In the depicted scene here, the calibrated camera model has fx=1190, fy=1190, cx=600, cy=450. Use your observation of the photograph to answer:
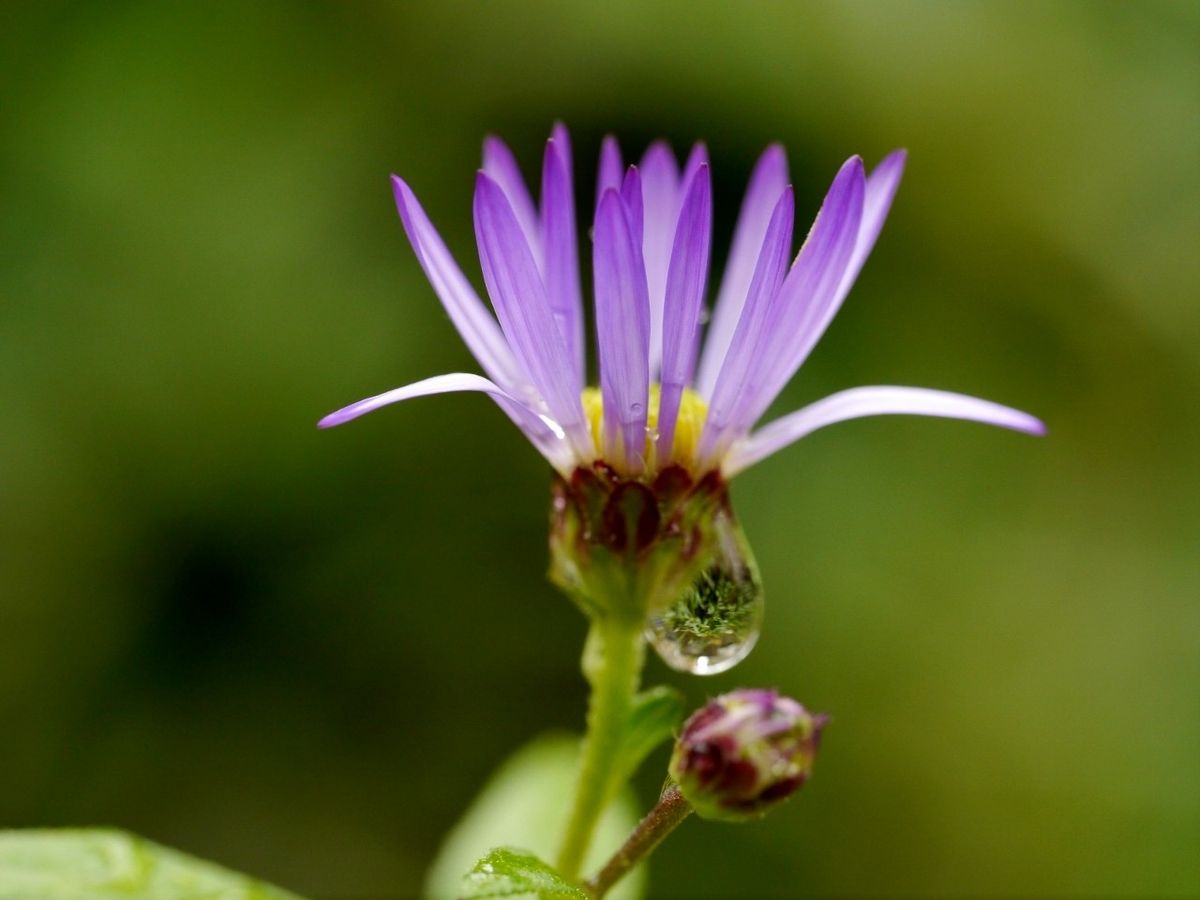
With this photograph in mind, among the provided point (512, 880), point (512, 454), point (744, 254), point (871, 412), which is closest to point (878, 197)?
point (744, 254)

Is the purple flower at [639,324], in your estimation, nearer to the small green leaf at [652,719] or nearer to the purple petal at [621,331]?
the purple petal at [621,331]

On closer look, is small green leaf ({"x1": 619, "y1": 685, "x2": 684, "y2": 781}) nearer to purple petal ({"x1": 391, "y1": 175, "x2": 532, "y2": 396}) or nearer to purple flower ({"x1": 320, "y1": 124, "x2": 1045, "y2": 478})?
purple flower ({"x1": 320, "y1": 124, "x2": 1045, "y2": 478})

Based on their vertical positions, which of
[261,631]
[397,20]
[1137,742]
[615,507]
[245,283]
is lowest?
[1137,742]

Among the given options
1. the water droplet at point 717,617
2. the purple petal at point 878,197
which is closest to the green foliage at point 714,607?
the water droplet at point 717,617

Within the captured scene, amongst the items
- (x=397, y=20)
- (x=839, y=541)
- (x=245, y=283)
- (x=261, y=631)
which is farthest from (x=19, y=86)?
(x=839, y=541)

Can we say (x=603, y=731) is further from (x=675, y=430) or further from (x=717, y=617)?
(x=675, y=430)

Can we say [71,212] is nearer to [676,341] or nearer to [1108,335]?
[676,341]
